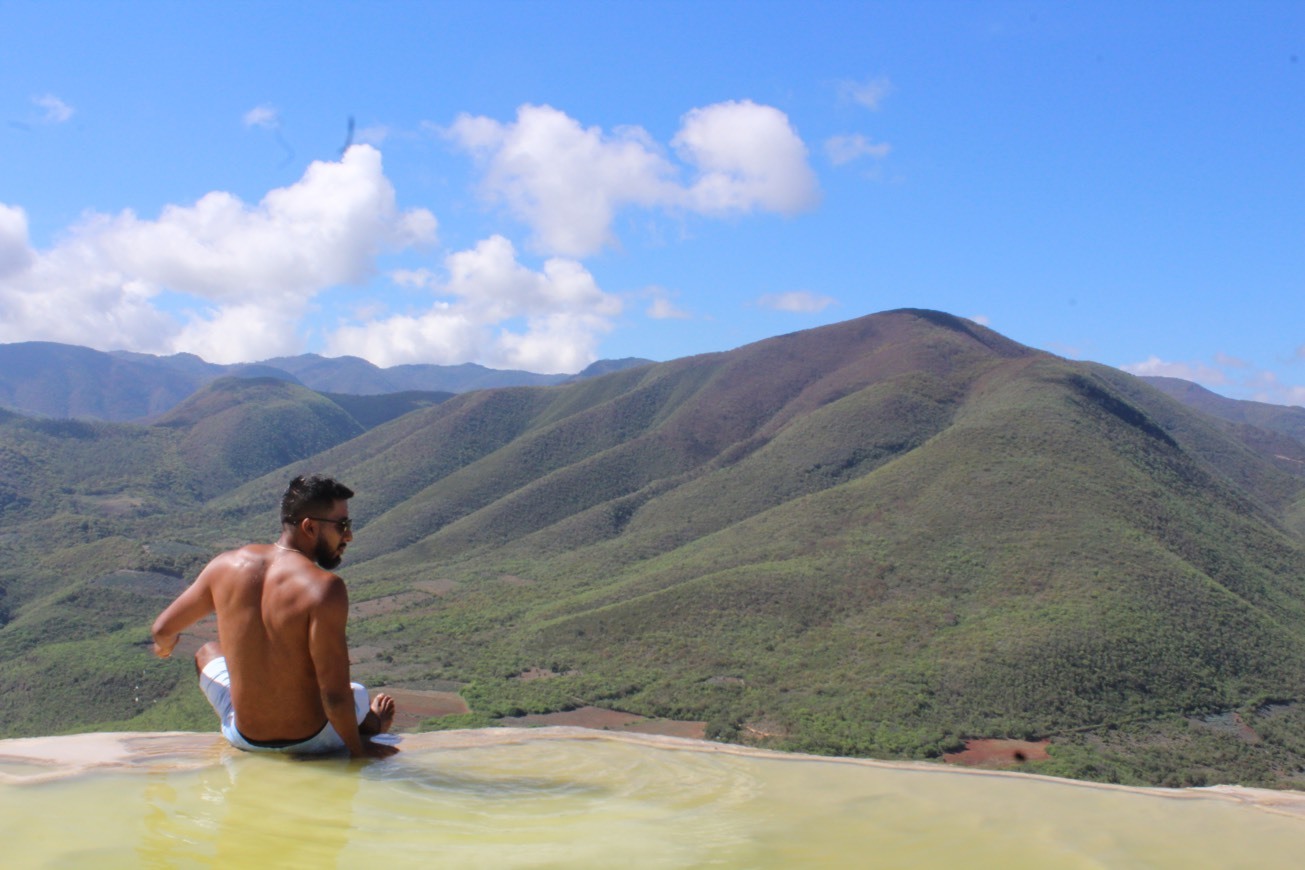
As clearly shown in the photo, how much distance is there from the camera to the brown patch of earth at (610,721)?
34.4 metres

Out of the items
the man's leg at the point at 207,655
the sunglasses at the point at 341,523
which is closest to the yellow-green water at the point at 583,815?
the man's leg at the point at 207,655

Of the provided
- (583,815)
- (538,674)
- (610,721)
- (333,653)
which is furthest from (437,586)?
(583,815)

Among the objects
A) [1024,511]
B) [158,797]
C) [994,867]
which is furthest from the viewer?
[1024,511]

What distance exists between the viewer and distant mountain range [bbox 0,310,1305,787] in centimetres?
3675

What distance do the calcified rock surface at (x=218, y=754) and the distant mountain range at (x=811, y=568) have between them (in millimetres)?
25747

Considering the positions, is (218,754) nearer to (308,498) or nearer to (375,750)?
(375,750)

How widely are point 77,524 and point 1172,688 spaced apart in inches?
3475

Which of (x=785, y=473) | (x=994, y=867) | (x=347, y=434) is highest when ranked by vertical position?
(x=347, y=434)

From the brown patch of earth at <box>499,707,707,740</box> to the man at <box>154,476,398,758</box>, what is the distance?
29.4m

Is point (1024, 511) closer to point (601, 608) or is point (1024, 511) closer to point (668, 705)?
point (601, 608)

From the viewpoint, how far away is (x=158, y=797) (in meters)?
4.77

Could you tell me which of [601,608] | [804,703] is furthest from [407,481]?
[804,703]

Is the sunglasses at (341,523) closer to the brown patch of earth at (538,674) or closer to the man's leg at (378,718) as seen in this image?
the man's leg at (378,718)

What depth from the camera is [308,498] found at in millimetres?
5262
